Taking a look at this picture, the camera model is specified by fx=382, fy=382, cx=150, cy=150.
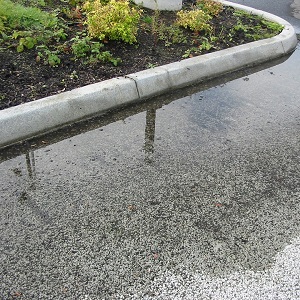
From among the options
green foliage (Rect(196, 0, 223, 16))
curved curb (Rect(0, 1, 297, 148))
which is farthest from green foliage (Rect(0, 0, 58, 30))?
green foliage (Rect(196, 0, 223, 16))

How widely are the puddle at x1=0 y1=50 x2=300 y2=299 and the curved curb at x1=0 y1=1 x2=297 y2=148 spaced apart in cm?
15

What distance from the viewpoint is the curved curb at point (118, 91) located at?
146 inches

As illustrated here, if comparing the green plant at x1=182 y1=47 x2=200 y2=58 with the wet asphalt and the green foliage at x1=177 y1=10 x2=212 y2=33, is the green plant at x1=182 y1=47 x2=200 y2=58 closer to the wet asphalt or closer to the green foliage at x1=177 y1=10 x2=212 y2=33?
the green foliage at x1=177 y1=10 x2=212 y2=33

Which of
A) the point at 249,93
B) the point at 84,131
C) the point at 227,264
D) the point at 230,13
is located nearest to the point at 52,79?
the point at 84,131

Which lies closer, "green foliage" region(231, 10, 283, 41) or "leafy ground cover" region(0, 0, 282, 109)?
"leafy ground cover" region(0, 0, 282, 109)

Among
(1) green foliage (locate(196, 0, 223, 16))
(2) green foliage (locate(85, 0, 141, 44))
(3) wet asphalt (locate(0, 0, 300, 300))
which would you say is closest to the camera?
Result: (3) wet asphalt (locate(0, 0, 300, 300))

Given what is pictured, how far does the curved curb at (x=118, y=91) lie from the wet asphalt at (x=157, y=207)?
14 centimetres

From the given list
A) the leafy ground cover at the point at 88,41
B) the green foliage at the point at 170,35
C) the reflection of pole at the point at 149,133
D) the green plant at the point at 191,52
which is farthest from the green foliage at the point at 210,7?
the reflection of pole at the point at 149,133

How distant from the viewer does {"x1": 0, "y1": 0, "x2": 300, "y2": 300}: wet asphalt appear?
8.05ft

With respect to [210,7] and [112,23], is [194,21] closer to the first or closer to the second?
[210,7]

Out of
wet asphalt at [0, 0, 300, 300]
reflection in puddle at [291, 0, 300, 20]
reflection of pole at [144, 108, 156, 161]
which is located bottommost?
reflection in puddle at [291, 0, 300, 20]

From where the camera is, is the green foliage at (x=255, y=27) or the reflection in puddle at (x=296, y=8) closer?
the green foliage at (x=255, y=27)

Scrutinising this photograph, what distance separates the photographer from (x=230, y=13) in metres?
7.76

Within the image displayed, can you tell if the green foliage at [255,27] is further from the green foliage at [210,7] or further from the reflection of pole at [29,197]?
the reflection of pole at [29,197]
